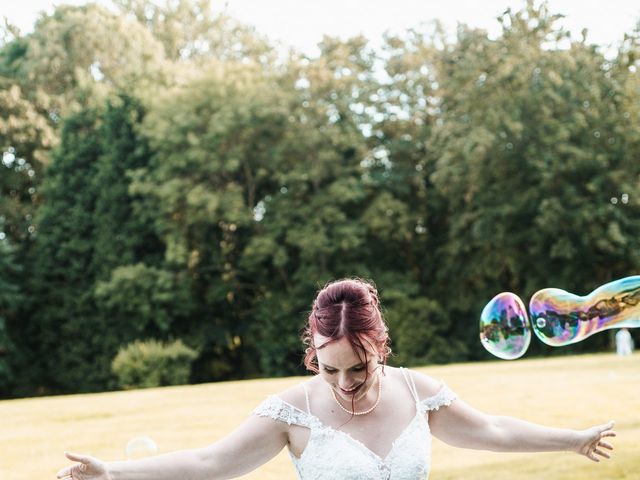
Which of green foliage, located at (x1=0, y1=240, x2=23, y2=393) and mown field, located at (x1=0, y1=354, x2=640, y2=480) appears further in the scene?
green foliage, located at (x1=0, y1=240, x2=23, y2=393)

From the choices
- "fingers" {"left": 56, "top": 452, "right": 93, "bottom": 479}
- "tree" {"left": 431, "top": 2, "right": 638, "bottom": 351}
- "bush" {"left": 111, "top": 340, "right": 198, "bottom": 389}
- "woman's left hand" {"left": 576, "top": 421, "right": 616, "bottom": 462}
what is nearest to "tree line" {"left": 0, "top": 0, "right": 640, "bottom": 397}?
"tree" {"left": 431, "top": 2, "right": 638, "bottom": 351}

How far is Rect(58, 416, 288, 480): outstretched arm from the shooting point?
3.42 meters

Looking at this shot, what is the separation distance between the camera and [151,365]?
101 feet

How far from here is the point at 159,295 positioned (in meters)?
32.3

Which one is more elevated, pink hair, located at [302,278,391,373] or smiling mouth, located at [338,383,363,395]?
pink hair, located at [302,278,391,373]

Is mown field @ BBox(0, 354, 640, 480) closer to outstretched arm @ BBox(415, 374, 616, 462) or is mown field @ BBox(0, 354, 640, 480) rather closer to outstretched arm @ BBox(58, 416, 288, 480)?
outstretched arm @ BBox(415, 374, 616, 462)

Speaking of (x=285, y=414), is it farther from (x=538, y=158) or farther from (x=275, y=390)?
Result: (x=538, y=158)

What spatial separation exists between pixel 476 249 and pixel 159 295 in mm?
10937

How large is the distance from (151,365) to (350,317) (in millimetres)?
28227

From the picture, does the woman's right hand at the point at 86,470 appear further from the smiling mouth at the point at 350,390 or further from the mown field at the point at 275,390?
the mown field at the point at 275,390

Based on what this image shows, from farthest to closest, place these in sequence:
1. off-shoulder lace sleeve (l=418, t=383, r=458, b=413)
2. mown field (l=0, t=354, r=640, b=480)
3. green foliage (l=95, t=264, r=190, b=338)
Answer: green foliage (l=95, t=264, r=190, b=338) < mown field (l=0, t=354, r=640, b=480) < off-shoulder lace sleeve (l=418, t=383, r=458, b=413)

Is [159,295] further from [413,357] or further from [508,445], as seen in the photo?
[508,445]

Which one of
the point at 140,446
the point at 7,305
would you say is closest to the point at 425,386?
the point at 140,446

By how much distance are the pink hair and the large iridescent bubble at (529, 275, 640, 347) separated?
7.51 ft
